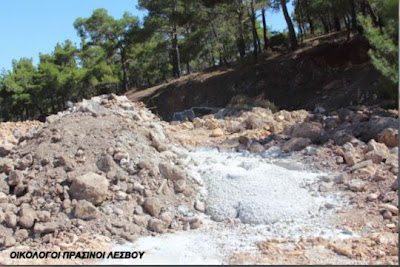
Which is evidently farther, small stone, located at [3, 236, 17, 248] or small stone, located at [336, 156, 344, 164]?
small stone, located at [336, 156, 344, 164]

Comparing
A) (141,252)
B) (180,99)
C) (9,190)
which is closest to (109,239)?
(141,252)

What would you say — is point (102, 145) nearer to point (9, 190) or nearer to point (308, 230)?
point (9, 190)

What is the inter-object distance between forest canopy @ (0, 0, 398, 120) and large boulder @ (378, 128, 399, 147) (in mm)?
8859

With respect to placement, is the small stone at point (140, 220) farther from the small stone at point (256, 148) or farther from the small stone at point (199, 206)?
the small stone at point (256, 148)

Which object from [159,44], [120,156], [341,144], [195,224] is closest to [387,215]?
[195,224]

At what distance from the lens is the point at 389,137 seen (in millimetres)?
7621

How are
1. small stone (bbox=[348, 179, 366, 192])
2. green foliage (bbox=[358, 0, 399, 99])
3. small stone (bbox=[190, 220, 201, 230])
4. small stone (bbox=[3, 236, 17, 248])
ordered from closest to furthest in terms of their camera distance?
small stone (bbox=[3, 236, 17, 248]) < small stone (bbox=[190, 220, 201, 230]) < small stone (bbox=[348, 179, 366, 192]) < green foliage (bbox=[358, 0, 399, 99])

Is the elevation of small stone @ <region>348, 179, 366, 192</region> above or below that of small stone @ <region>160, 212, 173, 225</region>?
below

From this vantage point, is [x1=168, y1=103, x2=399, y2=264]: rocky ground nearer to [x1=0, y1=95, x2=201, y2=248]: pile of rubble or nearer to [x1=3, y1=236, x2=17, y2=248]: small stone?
[x1=0, y1=95, x2=201, y2=248]: pile of rubble

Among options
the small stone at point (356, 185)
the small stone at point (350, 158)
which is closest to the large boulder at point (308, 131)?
the small stone at point (350, 158)

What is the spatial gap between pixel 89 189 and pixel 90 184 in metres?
0.06

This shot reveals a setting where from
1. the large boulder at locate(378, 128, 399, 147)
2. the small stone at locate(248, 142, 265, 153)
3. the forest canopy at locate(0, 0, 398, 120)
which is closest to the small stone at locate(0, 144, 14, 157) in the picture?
the small stone at locate(248, 142, 265, 153)

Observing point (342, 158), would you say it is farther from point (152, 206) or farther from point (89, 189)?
point (89, 189)

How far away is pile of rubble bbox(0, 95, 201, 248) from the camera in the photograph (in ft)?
18.0
